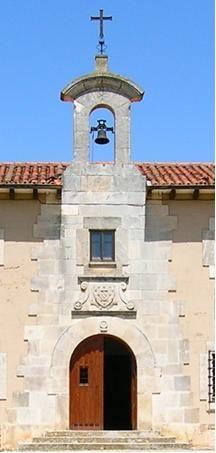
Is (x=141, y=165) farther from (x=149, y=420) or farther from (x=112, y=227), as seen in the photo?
(x=149, y=420)

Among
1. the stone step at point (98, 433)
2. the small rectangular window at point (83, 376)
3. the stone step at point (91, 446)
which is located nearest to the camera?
the stone step at point (91, 446)

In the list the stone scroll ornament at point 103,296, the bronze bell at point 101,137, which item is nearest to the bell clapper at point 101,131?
the bronze bell at point 101,137

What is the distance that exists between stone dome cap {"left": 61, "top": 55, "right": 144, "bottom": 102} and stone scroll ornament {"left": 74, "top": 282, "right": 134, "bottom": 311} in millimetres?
3907

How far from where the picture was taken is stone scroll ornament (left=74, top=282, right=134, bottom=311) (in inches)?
703

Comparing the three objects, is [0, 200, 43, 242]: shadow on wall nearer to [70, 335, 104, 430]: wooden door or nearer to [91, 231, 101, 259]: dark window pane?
[91, 231, 101, 259]: dark window pane

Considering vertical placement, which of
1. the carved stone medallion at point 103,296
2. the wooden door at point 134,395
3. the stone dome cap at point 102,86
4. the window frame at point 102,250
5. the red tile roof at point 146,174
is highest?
the stone dome cap at point 102,86

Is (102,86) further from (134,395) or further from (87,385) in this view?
(134,395)

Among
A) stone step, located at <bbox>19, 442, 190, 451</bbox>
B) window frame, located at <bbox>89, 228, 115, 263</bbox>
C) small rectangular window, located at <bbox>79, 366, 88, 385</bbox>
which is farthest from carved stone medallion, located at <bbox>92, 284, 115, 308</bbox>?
stone step, located at <bbox>19, 442, 190, 451</bbox>

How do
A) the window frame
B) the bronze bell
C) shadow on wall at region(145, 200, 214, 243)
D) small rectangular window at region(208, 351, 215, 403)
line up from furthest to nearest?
the bronze bell, shadow on wall at region(145, 200, 214, 243), the window frame, small rectangular window at region(208, 351, 215, 403)

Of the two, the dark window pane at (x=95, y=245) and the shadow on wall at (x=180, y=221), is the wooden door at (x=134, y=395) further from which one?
the shadow on wall at (x=180, y=221)

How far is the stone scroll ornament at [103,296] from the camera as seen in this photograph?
17.8 m

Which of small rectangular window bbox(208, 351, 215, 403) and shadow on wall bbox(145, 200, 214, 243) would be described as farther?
shadow on wall bbox(145, 200, 214, 243)

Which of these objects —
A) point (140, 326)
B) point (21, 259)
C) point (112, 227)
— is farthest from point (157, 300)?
point (21, 259)

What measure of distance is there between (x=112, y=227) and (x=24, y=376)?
346 centimetres
